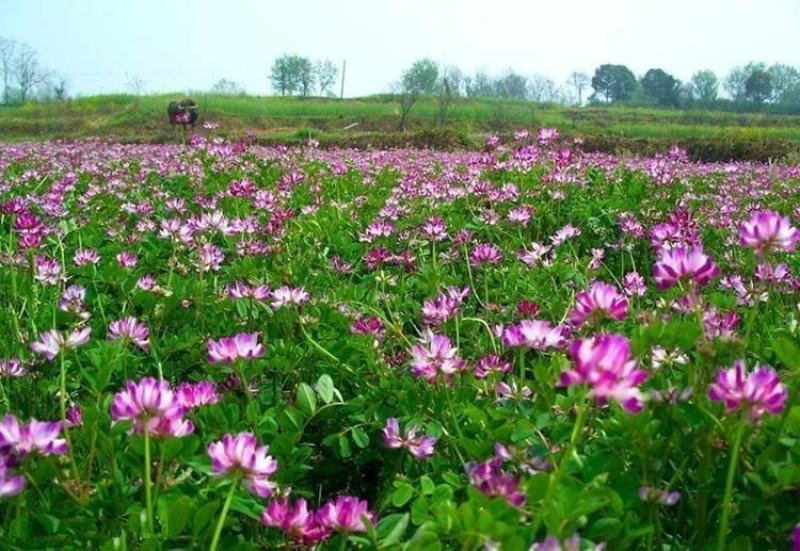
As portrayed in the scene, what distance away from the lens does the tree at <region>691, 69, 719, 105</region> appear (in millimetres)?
155250

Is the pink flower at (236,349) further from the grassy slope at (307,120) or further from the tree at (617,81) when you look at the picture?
the tree at (617,81)

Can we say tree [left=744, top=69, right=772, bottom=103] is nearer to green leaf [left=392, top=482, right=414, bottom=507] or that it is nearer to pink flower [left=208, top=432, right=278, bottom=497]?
green leaf [left=392, top=482, right=414, bottom=507]

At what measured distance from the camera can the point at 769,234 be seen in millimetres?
1328

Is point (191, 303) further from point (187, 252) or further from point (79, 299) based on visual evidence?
point (187, 252)

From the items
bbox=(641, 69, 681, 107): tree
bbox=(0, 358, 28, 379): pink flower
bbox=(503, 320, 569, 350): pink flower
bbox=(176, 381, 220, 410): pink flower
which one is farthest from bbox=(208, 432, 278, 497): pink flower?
bbox=(641, 69, 681, 107): tree

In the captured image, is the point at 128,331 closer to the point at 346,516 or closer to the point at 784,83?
the point at 346,516

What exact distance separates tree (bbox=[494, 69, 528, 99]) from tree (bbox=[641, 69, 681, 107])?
25.2 metres

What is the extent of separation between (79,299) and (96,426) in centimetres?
137

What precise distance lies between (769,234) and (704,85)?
569ft

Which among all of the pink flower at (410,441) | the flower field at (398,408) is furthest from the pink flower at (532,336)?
the pink flower at (410,441)

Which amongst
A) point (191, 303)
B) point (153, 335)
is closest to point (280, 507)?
point (153, 335)

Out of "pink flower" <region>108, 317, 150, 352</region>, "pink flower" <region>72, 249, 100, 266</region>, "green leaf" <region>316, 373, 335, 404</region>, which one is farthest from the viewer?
"pink flower" <region>72, 249, 100, 266</region>

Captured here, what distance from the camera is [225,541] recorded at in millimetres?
1293

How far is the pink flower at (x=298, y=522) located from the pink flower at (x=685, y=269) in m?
0.79
